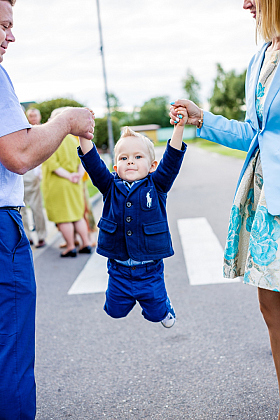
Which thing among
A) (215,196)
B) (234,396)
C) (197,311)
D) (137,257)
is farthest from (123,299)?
(215,196)

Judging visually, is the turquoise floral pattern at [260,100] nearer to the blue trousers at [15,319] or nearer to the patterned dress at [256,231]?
the patterned dress at [256,231]

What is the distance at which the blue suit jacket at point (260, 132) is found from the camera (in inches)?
88.7

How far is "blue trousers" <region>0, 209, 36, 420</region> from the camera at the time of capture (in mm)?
2086

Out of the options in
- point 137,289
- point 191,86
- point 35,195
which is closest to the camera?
point 137,289

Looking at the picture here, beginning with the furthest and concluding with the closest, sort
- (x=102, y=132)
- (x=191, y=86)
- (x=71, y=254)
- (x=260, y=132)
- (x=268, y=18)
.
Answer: (x=191, y=86), (x=102, y=132), (x=71, y=254), (x=260, y=132), (x=268, y=18)

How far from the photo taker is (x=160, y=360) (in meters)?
3.57

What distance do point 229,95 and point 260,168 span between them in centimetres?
5718

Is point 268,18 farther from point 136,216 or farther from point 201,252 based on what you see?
point 201,252

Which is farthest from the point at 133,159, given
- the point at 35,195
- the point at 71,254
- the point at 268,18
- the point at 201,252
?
the point at 35,195

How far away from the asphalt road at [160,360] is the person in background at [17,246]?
89 cm

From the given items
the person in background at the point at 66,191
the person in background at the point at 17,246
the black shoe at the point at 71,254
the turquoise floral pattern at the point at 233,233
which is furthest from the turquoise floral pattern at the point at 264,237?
the black shoe at the point at 71,254

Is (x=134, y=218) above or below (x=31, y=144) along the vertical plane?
below

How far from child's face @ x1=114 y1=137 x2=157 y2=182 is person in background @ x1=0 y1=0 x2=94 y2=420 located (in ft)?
1.60

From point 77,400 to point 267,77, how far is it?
223cm
